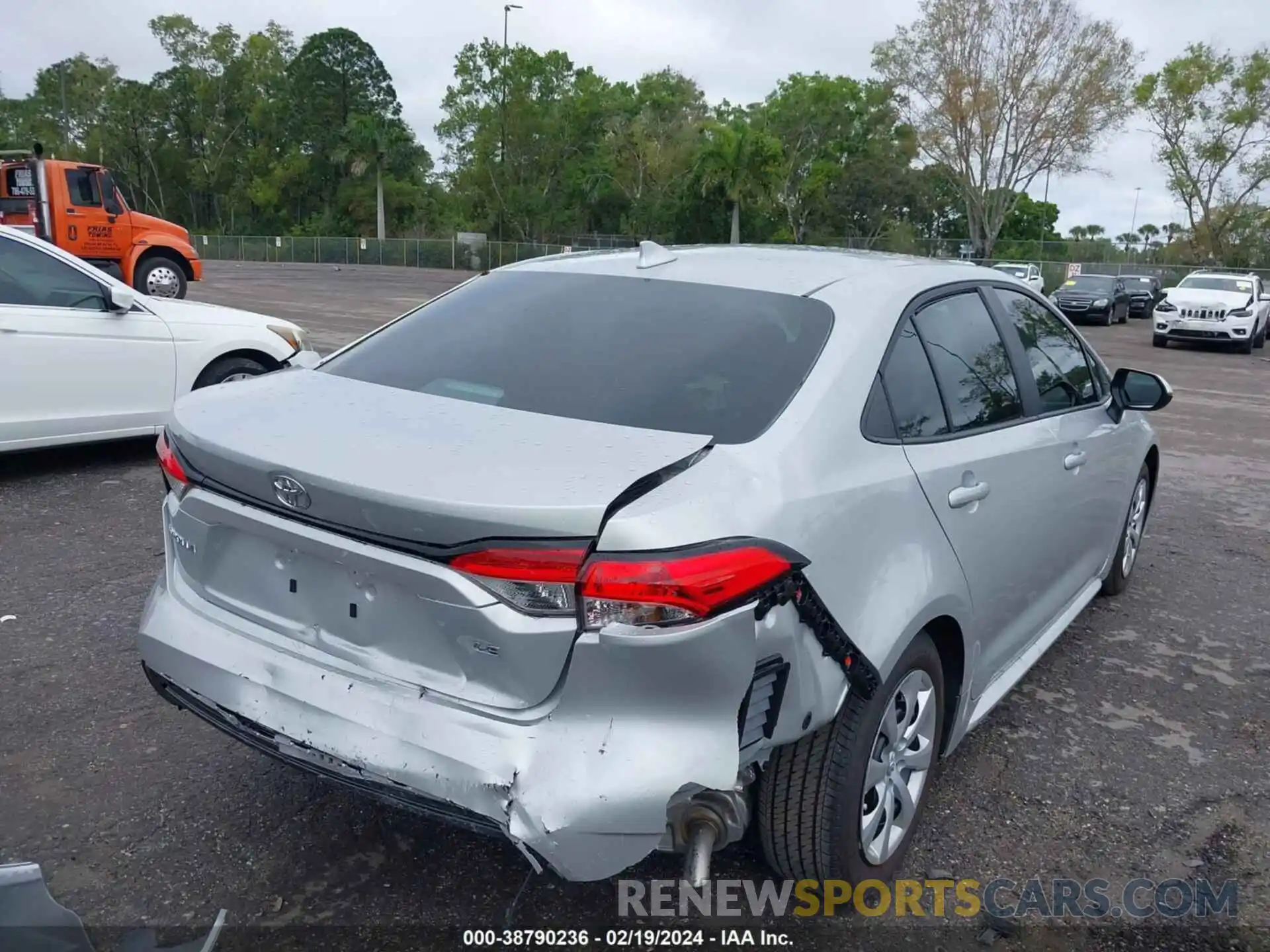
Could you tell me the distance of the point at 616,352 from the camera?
2.97 metres

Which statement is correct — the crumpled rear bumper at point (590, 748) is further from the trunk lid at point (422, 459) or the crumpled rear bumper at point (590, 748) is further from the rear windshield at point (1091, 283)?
the rear windshield at point (1091, 283)

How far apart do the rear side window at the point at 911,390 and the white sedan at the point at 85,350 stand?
4.33 metres

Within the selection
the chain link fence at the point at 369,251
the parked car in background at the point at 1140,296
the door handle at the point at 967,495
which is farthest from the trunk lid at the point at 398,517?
the chain link fence at the point at 369,251

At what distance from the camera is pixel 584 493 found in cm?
218

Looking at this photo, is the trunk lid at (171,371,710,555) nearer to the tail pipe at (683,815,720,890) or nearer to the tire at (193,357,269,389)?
the tail pipe at (683,815,720,890)

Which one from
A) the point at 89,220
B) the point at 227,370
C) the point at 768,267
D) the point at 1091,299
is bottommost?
the point at 1091,299

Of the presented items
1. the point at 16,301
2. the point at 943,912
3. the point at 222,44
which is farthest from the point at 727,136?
the point at 943,912

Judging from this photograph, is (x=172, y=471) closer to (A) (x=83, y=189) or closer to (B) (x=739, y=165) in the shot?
(A) (x=83, y=189)

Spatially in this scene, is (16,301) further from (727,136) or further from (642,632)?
(727,136)

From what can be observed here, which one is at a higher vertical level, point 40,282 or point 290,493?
point 40,282

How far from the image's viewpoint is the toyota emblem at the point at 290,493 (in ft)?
7.76

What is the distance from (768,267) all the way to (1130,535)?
2829 mm

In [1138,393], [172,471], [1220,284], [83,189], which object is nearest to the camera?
[172,471]

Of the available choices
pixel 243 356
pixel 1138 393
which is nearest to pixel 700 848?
pixel 1138 393
